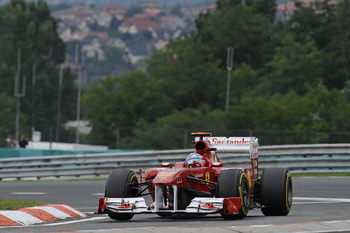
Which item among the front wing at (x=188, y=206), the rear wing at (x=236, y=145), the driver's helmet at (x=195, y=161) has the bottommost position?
the front wing at (x=188, y=206)

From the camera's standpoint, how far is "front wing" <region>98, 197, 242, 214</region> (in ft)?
44.8

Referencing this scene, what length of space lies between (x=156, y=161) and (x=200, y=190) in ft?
48.4

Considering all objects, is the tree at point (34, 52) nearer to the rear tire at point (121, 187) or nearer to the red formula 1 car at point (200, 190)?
the red formula 1 car at point (200, 190)

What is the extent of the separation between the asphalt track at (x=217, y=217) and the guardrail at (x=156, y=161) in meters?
1.29

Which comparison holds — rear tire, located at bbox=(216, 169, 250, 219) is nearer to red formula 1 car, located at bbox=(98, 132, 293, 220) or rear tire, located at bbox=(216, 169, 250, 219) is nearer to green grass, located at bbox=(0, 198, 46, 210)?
red formula 1 car, located at bbox=(98, 132, 293, 220)

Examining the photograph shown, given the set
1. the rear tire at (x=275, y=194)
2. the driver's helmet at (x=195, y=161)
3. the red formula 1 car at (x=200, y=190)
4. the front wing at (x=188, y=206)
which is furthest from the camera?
the rear tire at (x=275, y=194)

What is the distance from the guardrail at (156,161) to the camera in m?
26.6

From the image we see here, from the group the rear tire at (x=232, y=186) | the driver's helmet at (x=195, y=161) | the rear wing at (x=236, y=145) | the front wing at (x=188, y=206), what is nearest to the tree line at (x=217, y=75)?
the rear wing at (x=236, y=145)

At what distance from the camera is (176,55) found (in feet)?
326

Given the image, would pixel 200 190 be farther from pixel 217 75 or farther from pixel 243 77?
pixel 217 75

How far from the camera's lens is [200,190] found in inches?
575

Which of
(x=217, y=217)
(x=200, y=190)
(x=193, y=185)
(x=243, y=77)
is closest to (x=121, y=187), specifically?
(x=193, y=185)

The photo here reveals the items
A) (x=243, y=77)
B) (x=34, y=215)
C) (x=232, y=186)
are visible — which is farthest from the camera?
(x=243, y=77)

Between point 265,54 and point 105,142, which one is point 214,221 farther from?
point 265,54
